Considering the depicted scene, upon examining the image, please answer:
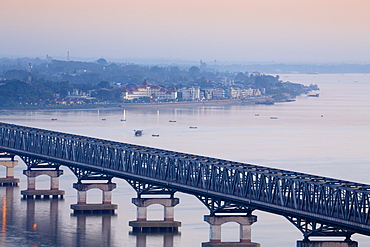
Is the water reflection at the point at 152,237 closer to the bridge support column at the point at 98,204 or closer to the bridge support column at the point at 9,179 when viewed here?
the bridge support column at the point at 98,204

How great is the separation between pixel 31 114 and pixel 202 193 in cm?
11515

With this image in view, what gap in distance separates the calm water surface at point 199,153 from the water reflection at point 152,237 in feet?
0.18

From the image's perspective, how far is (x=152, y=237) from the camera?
162 feet

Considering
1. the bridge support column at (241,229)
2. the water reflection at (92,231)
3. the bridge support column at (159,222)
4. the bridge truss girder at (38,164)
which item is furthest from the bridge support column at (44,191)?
the bridge support column at (241,229)

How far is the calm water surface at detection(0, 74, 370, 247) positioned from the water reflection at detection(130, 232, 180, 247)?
0.18 feet

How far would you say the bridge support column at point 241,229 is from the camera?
44688mm

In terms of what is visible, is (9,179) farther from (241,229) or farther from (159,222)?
(241,229)

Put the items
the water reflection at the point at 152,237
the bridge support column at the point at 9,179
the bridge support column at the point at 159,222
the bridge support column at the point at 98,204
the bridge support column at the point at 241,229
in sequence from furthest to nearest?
1. the bridge support column at the point at 9,179
2. the bridge support column at the point at 98,204
3. the bridge support column at the point at 159,222
4. the water reflection at the point at 152,237
5. the bridge support column at the point at 241,229

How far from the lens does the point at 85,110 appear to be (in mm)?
178500

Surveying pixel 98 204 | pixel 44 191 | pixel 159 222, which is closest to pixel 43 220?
pixel 98 204

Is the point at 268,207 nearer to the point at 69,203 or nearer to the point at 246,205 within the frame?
the point at 246,205

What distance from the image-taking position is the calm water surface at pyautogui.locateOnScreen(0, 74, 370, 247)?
49438mm

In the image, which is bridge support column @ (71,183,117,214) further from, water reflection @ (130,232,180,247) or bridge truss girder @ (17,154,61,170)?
bridge truss girder @ (17,154,61,170)

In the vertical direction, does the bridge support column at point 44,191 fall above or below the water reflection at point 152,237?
above
